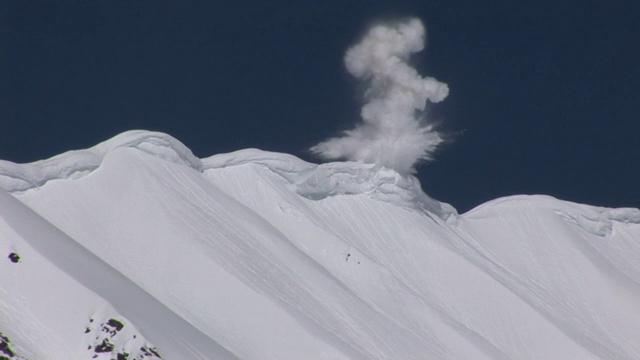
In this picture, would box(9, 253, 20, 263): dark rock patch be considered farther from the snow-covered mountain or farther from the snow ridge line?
the snow ridge line

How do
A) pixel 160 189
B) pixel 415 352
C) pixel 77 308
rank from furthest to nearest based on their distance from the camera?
pixel 160 189, pixel 415 352, pixel 77 308

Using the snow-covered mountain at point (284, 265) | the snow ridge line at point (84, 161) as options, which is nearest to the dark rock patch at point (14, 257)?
the snow-covered mountain at point (284, 265)

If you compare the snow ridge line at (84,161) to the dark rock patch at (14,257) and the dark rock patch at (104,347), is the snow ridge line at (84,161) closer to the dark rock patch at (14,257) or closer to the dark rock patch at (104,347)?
the dark rock patch at (14,257)

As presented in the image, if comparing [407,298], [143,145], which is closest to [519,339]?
[407,298]

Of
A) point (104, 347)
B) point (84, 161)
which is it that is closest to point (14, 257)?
point (104, 347)

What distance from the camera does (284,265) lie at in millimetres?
88250

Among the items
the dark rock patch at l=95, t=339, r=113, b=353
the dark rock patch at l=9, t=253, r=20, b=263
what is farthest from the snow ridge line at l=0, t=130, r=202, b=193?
the dark rock patch at l=95, t=339, r=113, b=353

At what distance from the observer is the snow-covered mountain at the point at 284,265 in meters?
73.3

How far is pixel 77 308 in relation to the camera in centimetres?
7150

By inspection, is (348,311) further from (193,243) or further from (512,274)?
(512,274)

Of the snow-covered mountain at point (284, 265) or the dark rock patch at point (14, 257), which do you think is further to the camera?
the dark rock patch at point (14, 257)

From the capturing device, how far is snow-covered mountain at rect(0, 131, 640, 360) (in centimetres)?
7331

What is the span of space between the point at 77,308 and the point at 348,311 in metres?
20.3

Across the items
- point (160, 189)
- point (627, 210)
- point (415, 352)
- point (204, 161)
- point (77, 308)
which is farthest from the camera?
point (627, 210)
